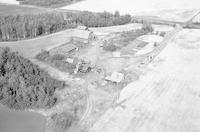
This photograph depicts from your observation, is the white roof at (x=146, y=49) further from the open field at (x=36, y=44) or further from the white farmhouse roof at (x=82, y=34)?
the open field at (x=36, y=44)

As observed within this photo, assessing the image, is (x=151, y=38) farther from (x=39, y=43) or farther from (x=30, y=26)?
(x=30, y=26)

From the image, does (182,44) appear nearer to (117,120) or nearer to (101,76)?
(101,76)

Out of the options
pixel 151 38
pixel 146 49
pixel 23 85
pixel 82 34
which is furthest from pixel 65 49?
pixel 151 38

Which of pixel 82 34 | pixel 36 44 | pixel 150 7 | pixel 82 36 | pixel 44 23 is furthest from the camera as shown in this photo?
pixel 150 7

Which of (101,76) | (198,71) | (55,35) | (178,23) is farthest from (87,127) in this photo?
(178,23)

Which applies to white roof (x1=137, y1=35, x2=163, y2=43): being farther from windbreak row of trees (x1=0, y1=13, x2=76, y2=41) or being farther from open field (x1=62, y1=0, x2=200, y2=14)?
open field (x1=62, y1=0, x2=200, y2=14)

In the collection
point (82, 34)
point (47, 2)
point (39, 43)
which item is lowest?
point (39, 43)
